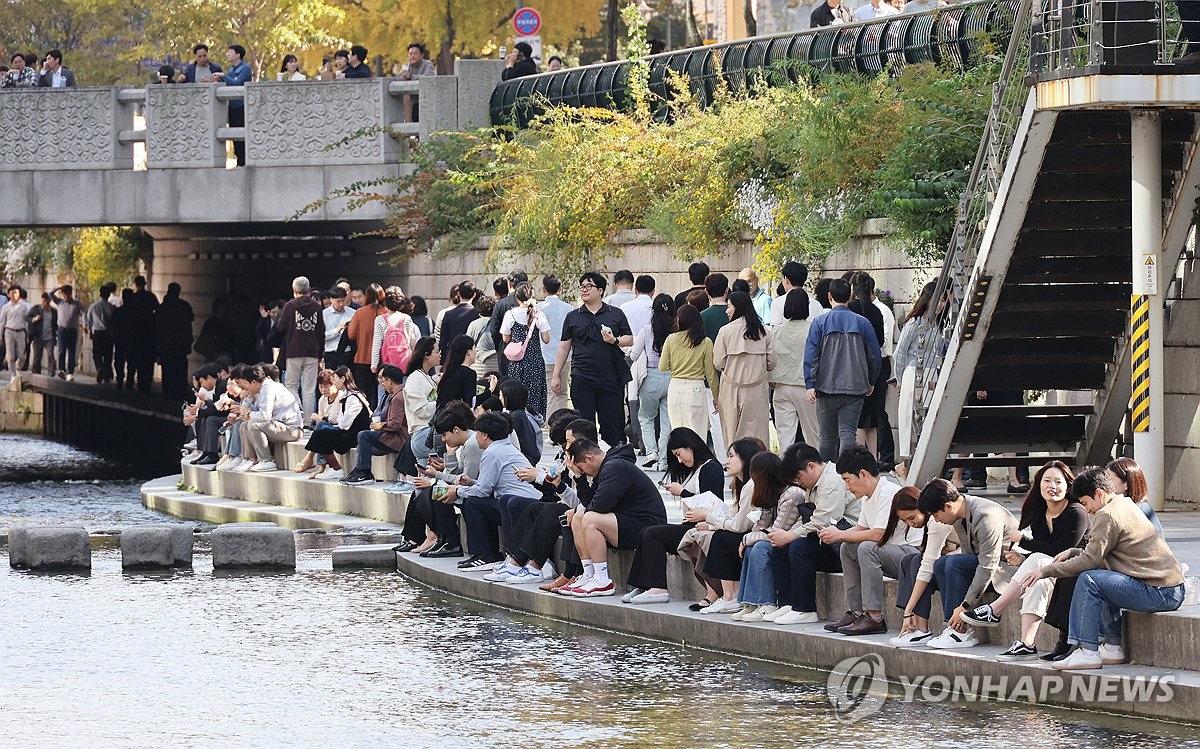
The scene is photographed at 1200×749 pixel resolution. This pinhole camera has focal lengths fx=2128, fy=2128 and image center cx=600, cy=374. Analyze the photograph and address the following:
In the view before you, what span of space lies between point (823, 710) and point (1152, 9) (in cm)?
611

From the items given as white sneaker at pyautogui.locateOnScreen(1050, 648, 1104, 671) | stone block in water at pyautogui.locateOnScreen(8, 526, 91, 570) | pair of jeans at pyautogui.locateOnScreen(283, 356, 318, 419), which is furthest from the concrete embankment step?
white sneaker at pyautogui.locateOnScreen(1050, 648, 1104, 671)

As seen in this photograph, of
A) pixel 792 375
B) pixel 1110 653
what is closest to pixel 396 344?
pixel 792 375

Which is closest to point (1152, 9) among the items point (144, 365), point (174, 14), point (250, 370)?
point (250, 370)

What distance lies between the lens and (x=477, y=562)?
15.3m

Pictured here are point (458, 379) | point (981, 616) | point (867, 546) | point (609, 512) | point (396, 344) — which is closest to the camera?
point (981, 616)

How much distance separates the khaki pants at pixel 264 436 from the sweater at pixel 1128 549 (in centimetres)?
1258

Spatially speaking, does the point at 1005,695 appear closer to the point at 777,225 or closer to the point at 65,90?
the point at 777,225

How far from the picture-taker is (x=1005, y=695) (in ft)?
34.6

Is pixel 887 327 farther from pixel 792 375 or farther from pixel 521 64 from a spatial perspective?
pixel 521 64

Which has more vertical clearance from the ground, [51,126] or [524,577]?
[51,126]

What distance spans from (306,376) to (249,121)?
655cm

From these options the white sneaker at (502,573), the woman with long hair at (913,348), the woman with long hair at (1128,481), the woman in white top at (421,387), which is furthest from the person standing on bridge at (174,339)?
the woman with long hair at (1128,481)

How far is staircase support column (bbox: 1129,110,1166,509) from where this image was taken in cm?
1416

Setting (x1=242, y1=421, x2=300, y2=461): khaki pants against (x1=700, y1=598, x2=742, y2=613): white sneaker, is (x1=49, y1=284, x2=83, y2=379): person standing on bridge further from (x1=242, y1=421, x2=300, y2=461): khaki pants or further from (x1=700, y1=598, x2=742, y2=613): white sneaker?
(x1=700, y1=598, x2=742, y2=613): white sneaker
